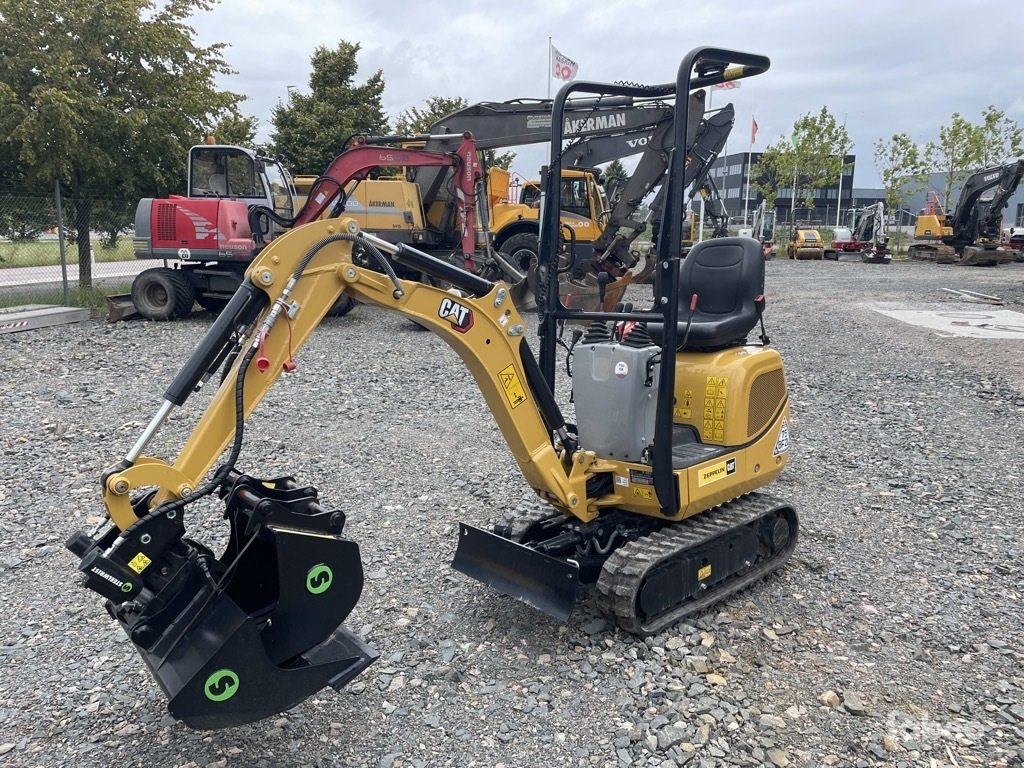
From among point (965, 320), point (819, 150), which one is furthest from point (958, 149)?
point (965, 320)

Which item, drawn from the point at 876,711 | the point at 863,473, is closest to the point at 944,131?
the point at 863,473

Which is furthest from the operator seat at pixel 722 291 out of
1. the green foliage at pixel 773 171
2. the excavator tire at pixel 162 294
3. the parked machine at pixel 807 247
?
the green foliage at pixel 773 171

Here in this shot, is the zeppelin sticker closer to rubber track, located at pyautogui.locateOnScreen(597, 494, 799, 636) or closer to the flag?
rubber track, located at pyautogui.locateOnScreen(597, 494, 799, 636)

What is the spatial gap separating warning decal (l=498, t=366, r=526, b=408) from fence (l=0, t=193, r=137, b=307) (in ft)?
42.8

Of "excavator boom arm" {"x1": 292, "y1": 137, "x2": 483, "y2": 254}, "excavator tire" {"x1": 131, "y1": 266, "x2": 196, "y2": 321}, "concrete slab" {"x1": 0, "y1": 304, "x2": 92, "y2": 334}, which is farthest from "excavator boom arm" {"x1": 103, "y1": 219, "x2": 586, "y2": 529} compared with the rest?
"excavator tire" {"x1": 131, "y1": 266, "x2": 196, "y2": 321}

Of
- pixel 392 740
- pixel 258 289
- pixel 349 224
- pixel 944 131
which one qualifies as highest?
pixel 944 131

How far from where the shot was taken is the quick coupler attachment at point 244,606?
106 inches

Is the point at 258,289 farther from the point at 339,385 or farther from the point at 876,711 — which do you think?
the point at 339,385

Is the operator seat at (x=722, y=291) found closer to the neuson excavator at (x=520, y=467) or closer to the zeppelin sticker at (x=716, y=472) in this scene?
the neuson excavator at (x=520, y=467)

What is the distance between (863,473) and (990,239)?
95.4 feet

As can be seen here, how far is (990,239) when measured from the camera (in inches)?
1195

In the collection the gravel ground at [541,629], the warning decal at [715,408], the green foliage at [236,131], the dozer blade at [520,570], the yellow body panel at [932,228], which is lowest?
the gravel ground at [541,629]

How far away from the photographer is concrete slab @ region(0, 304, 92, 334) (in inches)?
467

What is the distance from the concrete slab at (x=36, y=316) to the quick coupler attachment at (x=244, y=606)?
10678 mm
